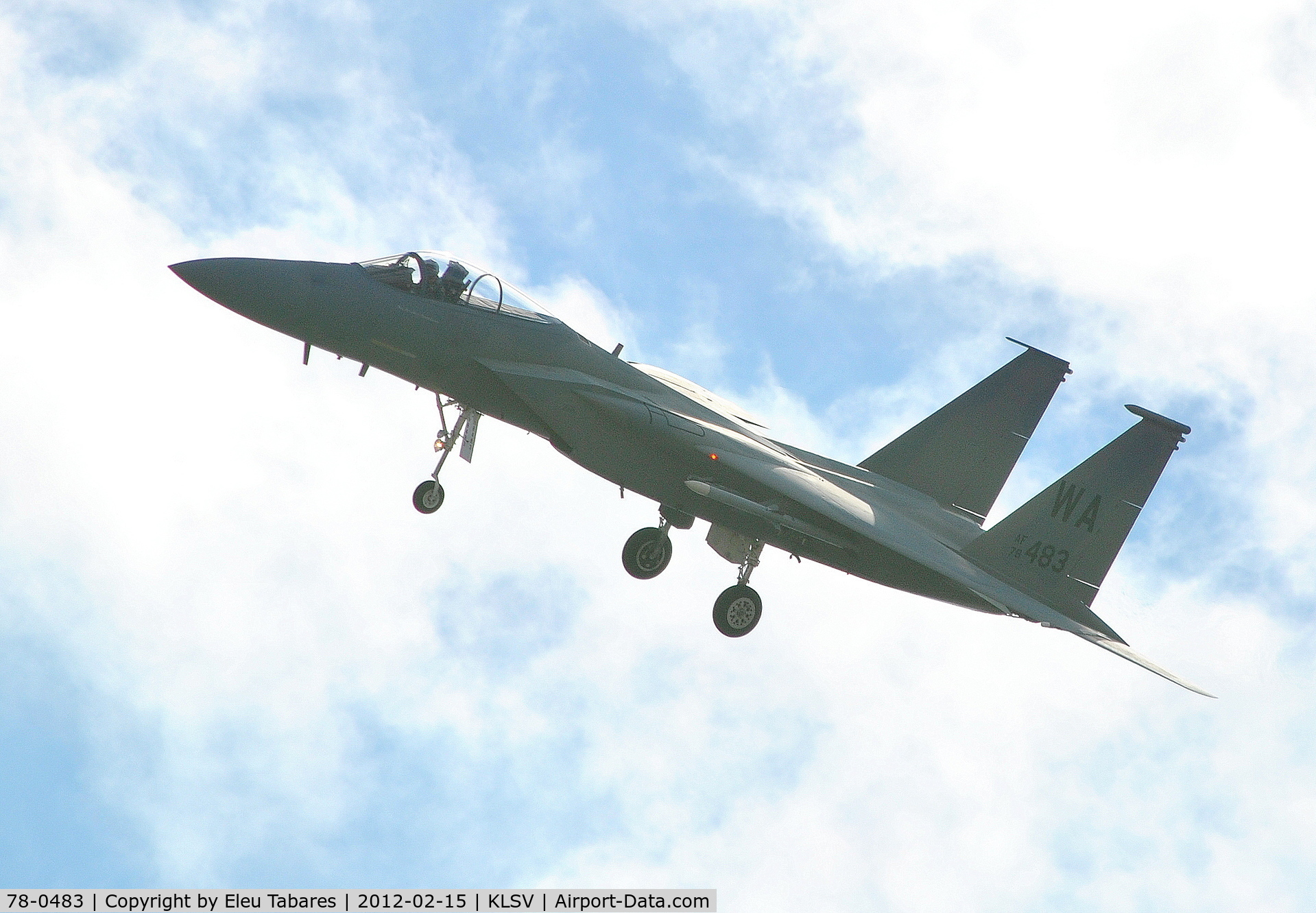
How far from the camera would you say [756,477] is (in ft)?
55.2

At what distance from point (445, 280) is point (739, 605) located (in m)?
5.86

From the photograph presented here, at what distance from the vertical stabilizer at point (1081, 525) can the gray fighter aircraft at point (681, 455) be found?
2 centimetres

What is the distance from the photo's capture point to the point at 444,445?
17.7 metres

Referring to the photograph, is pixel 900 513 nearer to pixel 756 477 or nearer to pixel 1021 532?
pixel 1021 532

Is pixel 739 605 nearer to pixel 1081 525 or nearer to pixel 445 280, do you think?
pixel 1081 525

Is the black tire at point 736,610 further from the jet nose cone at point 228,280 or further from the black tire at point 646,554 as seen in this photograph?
the jet nose cone at point 228,280

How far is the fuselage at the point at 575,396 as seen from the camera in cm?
1577

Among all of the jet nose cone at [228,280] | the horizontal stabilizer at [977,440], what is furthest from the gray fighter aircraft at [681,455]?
the horizontal stabilizer at [977,440]

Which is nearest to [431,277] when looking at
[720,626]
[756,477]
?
[756,477]

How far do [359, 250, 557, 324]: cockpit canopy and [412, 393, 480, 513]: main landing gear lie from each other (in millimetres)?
1319

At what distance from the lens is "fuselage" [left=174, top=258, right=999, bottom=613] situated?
1577 centimetres

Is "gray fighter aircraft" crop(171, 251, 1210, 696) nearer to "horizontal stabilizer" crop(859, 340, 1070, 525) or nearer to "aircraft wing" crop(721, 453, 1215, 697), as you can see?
"aircraft wing" crop(721, 453, 1215, 697)

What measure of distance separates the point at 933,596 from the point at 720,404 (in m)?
4.38

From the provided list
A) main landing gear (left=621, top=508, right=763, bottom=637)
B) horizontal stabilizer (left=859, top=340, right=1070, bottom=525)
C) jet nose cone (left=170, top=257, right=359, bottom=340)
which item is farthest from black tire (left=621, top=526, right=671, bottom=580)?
jet nose cone (left=170, top=257, right=359, bottom=340)
